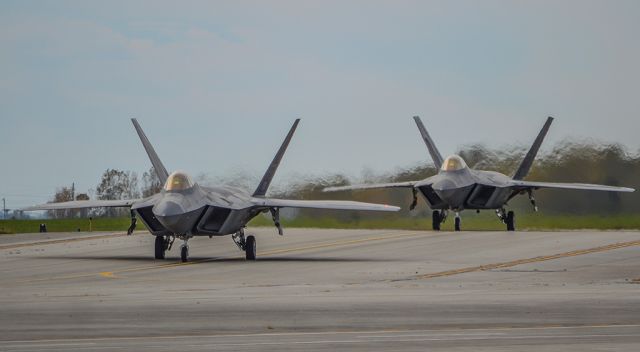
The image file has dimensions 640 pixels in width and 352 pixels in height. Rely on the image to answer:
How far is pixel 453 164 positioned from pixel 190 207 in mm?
18475

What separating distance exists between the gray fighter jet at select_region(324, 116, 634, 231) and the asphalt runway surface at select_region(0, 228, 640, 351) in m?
5.32

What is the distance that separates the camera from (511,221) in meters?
51.4

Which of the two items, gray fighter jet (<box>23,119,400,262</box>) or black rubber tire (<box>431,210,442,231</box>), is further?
black rubber tire (<box>431,210,442,231</box>)

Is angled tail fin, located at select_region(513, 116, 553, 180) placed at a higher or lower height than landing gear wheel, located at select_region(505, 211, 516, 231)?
higher

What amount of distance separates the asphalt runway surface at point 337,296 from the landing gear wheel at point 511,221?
25.0 ft

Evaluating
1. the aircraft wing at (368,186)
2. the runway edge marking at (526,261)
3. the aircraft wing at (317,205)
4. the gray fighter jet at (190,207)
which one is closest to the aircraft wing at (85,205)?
the gray fighter jet at (190,207)

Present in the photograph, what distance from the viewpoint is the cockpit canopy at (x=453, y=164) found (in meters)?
49.3

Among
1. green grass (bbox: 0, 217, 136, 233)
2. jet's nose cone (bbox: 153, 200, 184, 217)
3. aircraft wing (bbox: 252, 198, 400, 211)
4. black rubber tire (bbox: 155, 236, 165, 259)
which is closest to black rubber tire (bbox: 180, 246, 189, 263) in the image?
black rubber tire (bbox: 155, 236, 165, 259)

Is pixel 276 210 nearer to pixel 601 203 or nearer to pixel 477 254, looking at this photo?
pixel 477 254

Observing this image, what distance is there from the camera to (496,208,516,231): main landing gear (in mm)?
51188

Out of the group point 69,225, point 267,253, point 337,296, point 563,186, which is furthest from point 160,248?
point 69,225

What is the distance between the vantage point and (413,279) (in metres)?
27.8

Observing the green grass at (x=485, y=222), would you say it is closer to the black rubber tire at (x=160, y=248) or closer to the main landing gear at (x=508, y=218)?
the main landing gear at (x=508, y=218)

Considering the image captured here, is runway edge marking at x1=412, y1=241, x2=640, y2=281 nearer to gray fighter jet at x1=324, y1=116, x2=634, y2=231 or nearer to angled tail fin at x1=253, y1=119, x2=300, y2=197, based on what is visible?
angled tail fin at x1=253, y1=119, x2=300, y2=197
